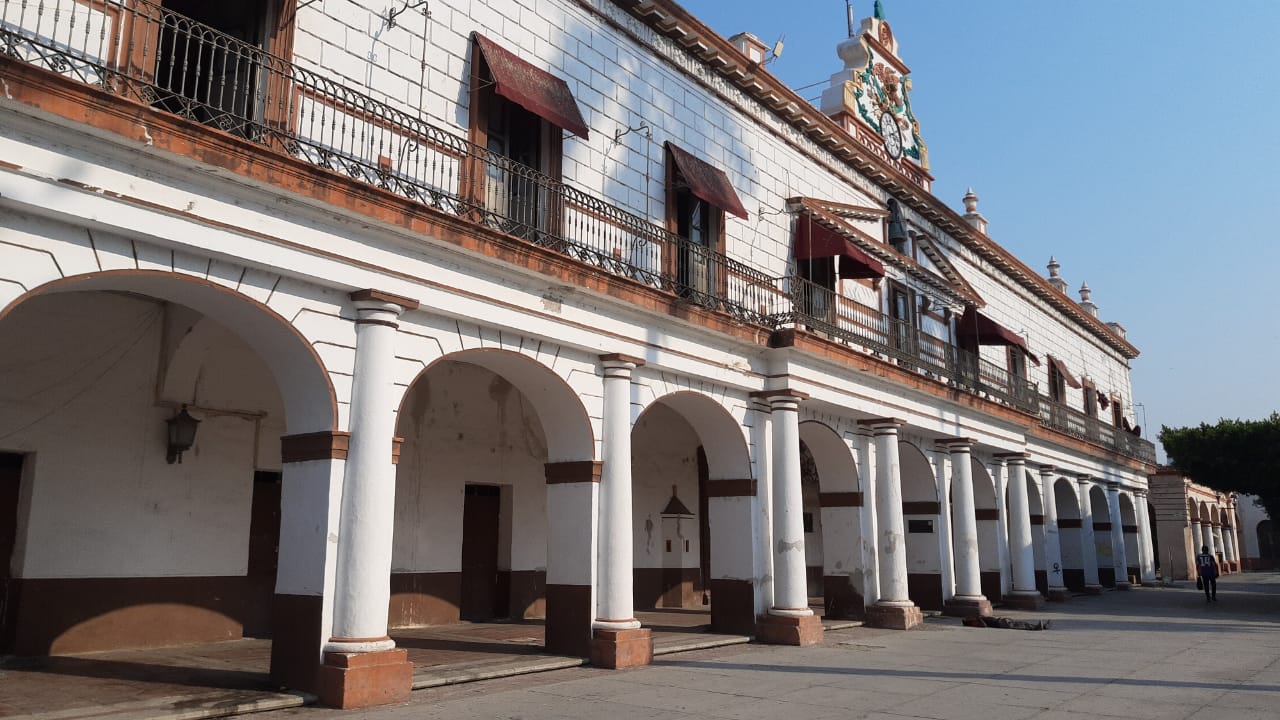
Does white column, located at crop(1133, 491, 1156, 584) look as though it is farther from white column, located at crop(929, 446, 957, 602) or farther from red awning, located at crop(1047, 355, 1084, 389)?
white column, located at crop(929, 446, 957, 602)

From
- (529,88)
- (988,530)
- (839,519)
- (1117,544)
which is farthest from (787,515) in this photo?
(1117,544)

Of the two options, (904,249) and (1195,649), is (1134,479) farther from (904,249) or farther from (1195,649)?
(1195,649)

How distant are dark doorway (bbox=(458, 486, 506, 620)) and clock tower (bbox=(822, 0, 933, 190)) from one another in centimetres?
1047

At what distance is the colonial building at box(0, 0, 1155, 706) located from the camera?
7.08 metres

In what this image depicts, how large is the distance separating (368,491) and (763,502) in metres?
6.42

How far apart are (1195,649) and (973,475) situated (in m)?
7.98

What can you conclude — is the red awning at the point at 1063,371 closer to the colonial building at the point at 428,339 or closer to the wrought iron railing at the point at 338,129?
the colonial building at the point at 428,339

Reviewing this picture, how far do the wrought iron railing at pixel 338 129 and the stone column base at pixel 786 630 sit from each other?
3.97m

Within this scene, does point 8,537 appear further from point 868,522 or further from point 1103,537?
point 1103,537

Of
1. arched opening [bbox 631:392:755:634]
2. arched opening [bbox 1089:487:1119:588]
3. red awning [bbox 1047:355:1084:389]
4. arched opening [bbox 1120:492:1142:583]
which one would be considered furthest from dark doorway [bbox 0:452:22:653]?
arched opening [bbox 1120:492:1142:583]

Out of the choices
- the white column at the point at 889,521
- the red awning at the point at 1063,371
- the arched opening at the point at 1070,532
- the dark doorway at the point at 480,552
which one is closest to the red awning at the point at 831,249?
the white column at the point at 889,521

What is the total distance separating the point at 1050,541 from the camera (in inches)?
915

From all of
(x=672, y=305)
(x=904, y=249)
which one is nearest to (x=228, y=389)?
(x=672, y=305)

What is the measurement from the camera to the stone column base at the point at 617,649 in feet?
32.6
